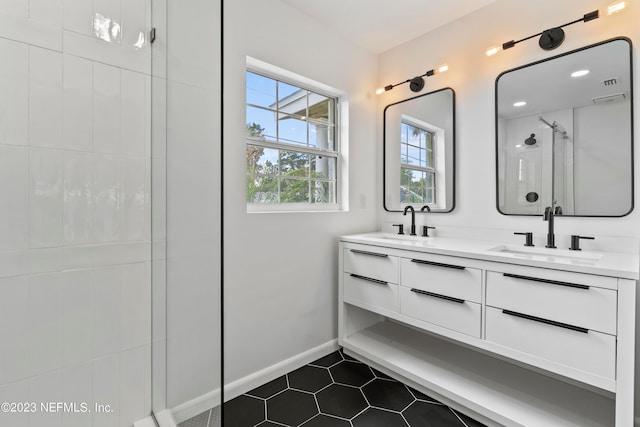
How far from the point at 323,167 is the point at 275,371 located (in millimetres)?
1508

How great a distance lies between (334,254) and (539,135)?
61.0 inches

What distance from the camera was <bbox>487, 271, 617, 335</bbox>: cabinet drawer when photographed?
119 cm

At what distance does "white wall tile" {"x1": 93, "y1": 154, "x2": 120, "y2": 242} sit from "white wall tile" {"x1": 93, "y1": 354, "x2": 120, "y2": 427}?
0.54m

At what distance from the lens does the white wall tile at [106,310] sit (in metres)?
1.29

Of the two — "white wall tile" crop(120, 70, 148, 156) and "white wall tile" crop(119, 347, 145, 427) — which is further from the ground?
"white wall tile" crop(120, 70, 148, 156)

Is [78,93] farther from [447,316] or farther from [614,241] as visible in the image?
[614,241]

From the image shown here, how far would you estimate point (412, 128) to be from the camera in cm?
247

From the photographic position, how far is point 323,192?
94.8 inches

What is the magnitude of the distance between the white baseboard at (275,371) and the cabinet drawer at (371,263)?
0.62 m

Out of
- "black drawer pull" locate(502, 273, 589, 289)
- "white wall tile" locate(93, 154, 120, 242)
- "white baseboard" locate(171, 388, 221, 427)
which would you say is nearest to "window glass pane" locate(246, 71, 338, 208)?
"white wall tile" locate(93, 154, 120, 242)

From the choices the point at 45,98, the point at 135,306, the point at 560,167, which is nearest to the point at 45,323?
the point at 135,306

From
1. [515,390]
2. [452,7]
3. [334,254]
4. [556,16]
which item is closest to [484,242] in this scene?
[515,390]

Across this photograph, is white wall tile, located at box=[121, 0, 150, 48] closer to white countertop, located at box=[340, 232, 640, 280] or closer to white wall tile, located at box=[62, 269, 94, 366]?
white wall tile, located at box=[62, 269, 94, 366]

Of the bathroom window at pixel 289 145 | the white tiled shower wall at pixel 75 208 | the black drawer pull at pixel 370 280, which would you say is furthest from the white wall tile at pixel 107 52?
the black drawer pull at pixel 370 280
